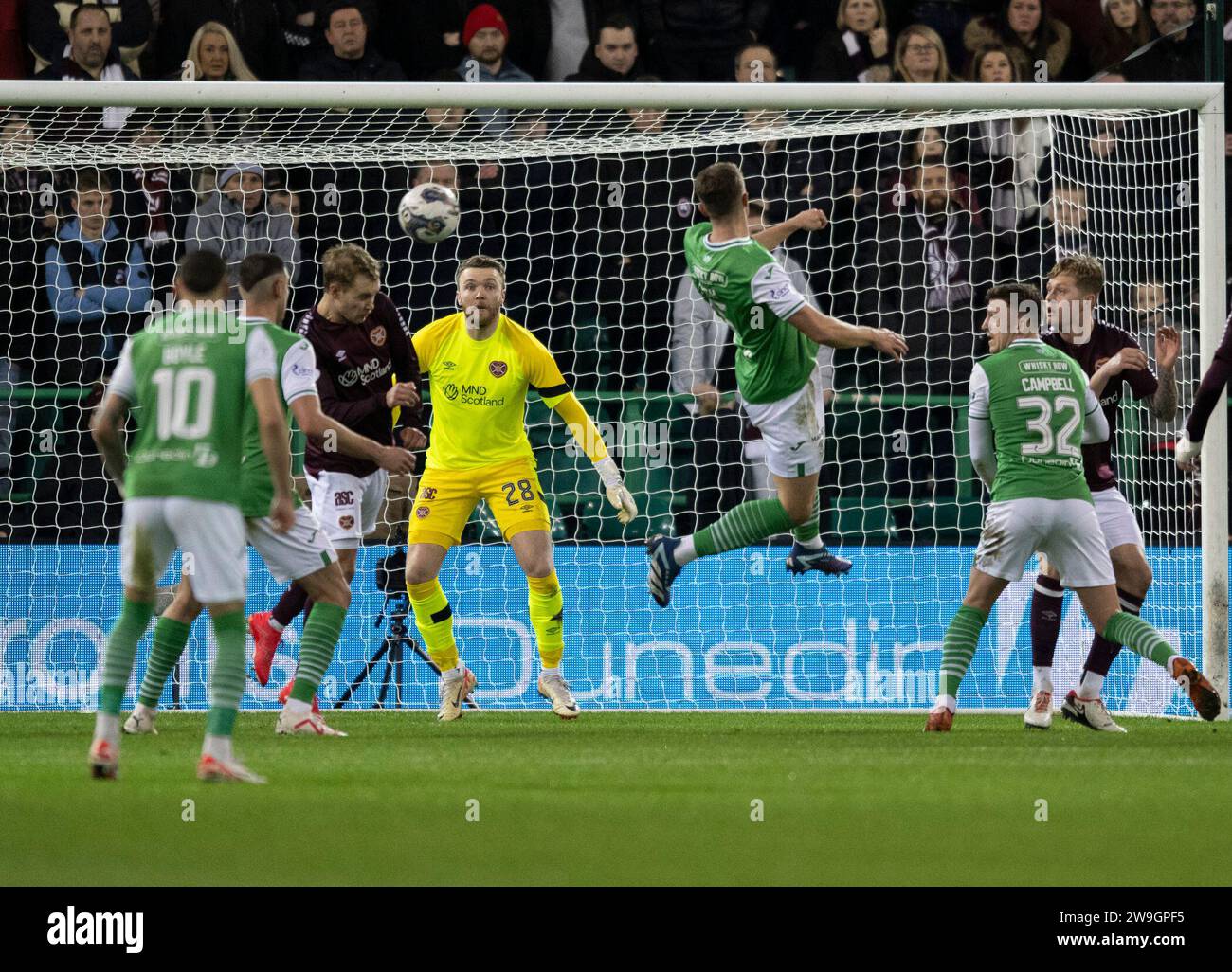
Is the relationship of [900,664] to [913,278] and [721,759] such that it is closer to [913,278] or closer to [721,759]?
[913,278]

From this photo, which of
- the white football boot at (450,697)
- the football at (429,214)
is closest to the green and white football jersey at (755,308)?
the football at (429,214)

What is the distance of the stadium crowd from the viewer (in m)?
10.3

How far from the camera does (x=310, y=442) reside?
26.8 feet

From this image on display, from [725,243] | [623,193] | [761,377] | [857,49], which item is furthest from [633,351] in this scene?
[857,49]

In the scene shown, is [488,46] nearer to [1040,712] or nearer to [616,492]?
[616,492]

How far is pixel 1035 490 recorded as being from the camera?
23.3 ft

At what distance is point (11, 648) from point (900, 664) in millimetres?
4886

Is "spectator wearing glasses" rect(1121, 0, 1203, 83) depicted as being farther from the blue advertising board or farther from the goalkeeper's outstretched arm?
the goalkeeper's outstretched arm

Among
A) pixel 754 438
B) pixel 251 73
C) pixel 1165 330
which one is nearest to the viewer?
pixel 1165 330

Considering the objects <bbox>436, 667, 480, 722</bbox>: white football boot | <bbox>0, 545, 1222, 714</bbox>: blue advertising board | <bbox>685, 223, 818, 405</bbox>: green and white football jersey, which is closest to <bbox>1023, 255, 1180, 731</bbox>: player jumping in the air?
<bbox>685, 223, 818, 405</bbox>: green and white football jersey

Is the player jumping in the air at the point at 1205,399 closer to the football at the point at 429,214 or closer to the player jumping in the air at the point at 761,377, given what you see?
the player jumping in the air at the point at 761,377

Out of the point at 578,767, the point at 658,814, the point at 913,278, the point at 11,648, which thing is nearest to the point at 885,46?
the point at 913,278

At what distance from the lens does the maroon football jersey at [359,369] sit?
806cm

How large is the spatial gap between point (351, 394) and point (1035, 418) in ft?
10.1
